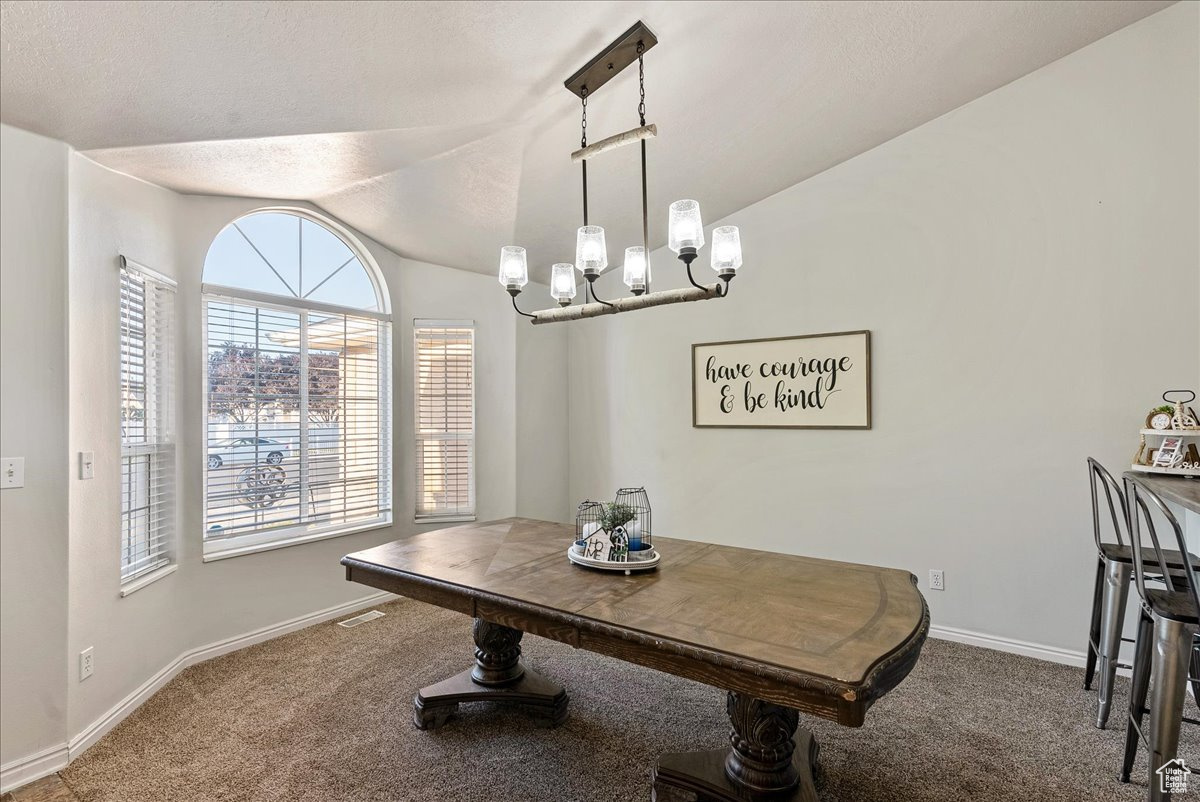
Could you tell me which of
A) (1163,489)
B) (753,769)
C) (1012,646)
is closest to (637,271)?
(753,769)

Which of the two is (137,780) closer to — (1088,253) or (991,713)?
(991,713)

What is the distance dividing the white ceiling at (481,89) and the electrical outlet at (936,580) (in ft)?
8.10

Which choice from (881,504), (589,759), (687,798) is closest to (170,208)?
(589,759)

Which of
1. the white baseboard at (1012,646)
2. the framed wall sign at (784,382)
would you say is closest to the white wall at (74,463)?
the framed wall sign at (784,382)

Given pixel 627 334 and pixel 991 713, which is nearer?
pixel 991 713

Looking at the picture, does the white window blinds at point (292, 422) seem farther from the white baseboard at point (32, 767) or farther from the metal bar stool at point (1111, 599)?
the metal bar stool at point (1111, 599)

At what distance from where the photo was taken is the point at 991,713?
2.46 metres

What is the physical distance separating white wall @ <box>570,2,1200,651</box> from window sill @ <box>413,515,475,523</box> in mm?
1827

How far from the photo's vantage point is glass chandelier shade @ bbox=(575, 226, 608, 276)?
2186mm

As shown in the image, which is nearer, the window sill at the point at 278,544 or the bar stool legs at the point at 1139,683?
the bar stool legs at the point at 1139,683

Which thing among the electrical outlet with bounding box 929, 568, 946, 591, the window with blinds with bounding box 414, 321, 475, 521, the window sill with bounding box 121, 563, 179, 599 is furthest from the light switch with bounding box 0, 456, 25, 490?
the electrical outlet with bounding box 929, 568, 946, 591

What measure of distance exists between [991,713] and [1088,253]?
2.23 metres

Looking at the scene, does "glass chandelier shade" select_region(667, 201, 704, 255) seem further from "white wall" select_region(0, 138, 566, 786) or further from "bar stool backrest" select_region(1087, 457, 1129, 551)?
"white wall" select_region(0, 138, 566, 786)

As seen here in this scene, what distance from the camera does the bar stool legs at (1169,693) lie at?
1721 millimetres
